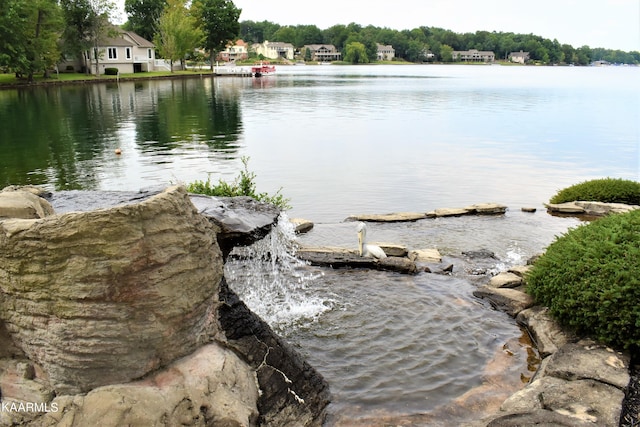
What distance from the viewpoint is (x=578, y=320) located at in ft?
25.7

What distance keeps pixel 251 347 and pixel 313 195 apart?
14.3 m

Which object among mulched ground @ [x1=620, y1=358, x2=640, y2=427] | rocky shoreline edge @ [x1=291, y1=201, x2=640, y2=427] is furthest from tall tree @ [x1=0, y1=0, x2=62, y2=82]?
mulched ground @ [x1=620, y1=358, x2=640, y2=427]

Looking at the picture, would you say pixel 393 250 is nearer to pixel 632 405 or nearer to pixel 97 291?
pixel 632 405

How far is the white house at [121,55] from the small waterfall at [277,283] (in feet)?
264

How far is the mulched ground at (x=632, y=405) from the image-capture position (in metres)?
6.08

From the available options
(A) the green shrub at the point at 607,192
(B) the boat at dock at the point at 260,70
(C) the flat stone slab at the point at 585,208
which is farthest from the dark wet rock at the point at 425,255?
(B) the boat at dock at the point at 260,70

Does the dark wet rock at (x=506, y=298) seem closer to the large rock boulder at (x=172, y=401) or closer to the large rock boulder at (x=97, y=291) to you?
the large rock boulder at (x=172, y=401)

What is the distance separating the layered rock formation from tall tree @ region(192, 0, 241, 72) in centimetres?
11035

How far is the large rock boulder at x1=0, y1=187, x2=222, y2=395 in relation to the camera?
189 inches

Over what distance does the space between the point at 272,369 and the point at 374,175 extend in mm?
17865

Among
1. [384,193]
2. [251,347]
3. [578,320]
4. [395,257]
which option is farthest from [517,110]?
[251,347]

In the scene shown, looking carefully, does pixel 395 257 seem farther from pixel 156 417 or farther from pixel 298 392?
pixel 156 417

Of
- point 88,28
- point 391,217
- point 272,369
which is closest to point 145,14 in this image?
point 88,28

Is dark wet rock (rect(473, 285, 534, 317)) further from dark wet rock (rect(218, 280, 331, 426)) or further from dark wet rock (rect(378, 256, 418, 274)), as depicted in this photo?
dark wet rock (rect(218, 280, 331, 426))
